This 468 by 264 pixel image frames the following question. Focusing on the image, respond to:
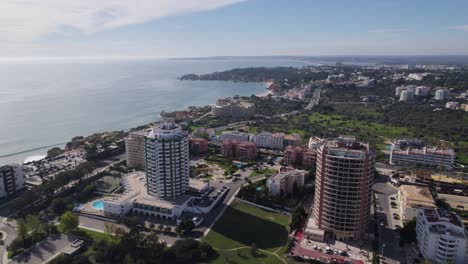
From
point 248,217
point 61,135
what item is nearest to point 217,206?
point 248,217

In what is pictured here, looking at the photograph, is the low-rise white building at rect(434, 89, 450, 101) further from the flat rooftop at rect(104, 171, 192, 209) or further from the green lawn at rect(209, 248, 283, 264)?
the green lawn at rect(209, 248, 283, 264)

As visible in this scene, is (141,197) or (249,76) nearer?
(141,197)

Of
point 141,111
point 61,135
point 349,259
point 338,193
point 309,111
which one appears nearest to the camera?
point 349,259

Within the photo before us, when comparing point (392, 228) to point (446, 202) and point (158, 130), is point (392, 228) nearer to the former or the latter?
point (446, 202)

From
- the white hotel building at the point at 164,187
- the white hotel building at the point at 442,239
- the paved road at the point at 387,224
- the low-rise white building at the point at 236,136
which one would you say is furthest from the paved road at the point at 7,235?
the low-rise white building at the point at 236,136

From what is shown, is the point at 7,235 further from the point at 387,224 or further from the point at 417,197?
the point at 417,197

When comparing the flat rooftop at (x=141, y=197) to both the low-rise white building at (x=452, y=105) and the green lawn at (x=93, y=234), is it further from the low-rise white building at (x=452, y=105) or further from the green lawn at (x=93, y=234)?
the low-rise white building at (x=452, y=105)

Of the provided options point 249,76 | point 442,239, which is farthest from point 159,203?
point 249,76
